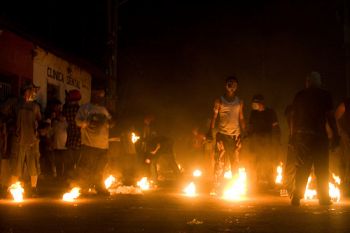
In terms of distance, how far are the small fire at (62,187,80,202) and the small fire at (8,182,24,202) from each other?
753 millimetres

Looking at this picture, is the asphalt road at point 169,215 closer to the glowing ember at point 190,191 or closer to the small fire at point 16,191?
the small fire at point 16,191

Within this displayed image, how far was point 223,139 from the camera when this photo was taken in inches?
611

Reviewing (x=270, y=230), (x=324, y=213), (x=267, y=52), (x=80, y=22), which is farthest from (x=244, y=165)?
(x=267, y=52)

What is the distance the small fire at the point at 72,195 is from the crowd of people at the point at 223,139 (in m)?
0.22

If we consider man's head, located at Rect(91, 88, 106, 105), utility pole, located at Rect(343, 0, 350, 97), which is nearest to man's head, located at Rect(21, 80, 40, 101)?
man's head, located at Rect(91, 88, 106, 105)

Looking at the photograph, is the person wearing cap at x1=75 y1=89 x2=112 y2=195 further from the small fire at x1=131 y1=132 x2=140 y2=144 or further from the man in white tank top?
the small fire at x1=131 y1=132 x2=140 y2=144

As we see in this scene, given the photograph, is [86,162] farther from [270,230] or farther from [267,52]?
[267,52]

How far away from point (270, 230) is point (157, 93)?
3458 cm

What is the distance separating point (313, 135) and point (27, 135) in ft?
17.0

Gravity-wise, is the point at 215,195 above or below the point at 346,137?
below

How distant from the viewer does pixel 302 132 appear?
494 inches

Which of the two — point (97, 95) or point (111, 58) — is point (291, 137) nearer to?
point (97, 95)

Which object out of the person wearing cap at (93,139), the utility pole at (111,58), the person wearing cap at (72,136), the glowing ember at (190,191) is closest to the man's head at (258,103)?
the glowing ember at (190,191)

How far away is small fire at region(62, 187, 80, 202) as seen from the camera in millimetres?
13523
